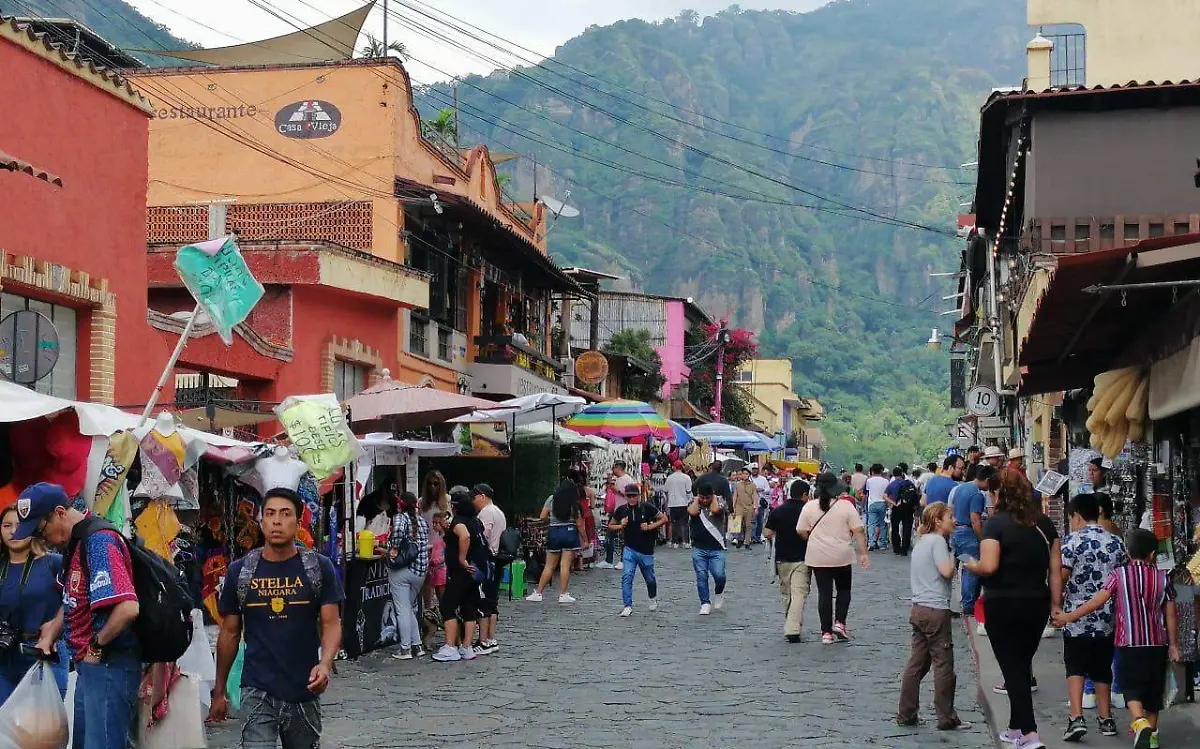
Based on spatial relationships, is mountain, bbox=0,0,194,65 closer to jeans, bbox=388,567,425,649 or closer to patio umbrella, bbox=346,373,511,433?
patio umbrella, bbox=346,373,511,433

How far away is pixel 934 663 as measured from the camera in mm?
10266

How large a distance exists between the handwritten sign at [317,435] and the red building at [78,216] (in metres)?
3.38

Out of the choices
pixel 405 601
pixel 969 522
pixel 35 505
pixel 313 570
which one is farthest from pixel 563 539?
pixel 313 570

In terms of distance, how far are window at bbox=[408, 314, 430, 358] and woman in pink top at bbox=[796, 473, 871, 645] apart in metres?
13.2

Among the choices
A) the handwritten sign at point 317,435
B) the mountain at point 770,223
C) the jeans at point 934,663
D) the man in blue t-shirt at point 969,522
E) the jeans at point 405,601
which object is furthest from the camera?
the mountain at point 770,223

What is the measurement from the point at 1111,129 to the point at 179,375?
12623 millimetres

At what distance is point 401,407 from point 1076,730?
860 cm

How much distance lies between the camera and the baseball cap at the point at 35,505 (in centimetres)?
743

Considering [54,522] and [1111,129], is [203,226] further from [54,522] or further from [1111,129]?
[54,522]

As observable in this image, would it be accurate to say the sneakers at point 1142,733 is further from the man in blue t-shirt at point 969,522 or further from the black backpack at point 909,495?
the black backpack at point 909,495

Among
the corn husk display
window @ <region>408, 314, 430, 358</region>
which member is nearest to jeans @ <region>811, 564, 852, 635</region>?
the corn husk display

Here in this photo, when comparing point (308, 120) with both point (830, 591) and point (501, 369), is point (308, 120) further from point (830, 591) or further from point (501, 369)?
point (830, 591)

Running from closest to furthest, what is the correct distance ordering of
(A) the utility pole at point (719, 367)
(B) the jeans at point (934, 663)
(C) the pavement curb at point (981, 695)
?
(C) the pavement curb at point (981, 695), (B) the jeans at point (934, 663), (A) the utility pole at point (719, 367)

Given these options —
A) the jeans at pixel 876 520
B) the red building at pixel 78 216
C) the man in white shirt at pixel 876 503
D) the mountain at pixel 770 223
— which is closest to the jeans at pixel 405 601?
the red building at pixel 78 216
